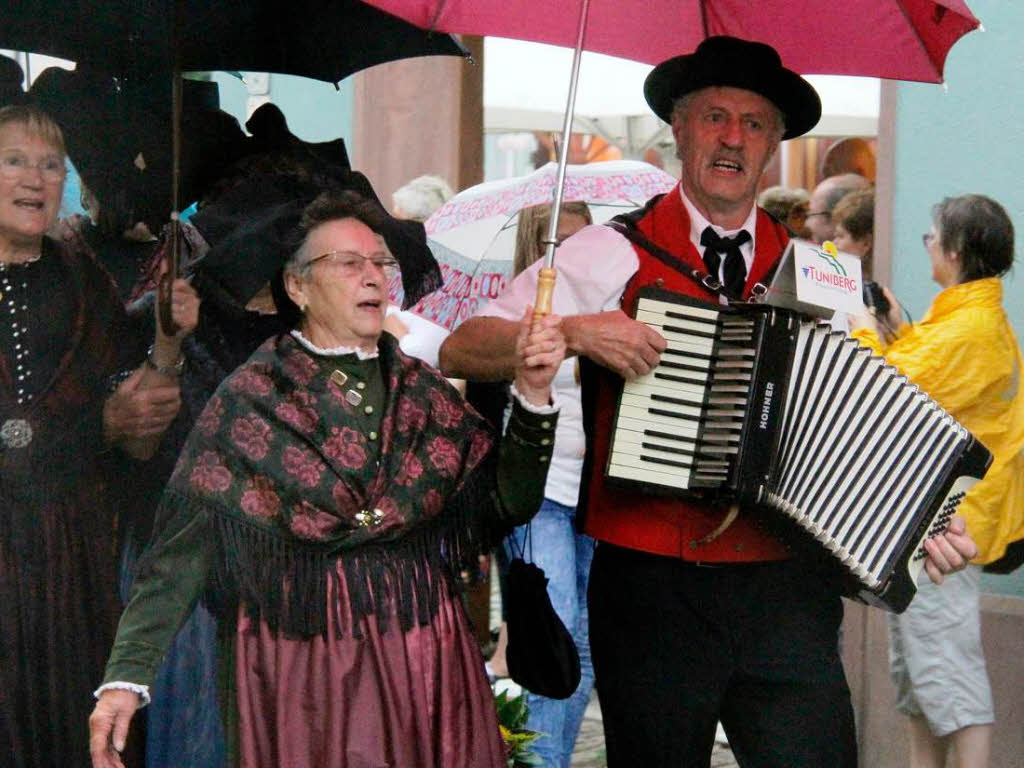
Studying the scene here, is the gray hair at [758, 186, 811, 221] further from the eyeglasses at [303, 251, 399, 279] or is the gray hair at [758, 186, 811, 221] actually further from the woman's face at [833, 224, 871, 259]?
the eyeglasses at [303, 251, 399, 279]

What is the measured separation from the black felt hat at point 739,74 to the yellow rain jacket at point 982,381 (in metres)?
1.57

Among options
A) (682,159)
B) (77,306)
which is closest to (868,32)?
(682,159)

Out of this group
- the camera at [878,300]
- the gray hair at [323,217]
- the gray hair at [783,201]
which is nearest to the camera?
the gray hair at [323,217]

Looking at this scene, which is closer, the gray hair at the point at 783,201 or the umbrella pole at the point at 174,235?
the umbrella pole at the point at 174,235

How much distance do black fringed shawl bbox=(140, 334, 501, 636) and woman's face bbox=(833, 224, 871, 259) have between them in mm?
3381

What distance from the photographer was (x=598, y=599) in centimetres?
393

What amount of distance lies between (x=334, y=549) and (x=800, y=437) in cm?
109

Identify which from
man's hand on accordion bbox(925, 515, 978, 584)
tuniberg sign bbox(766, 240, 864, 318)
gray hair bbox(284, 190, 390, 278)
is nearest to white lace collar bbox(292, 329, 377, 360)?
gray hair bbox(284, 190, 390, 278)

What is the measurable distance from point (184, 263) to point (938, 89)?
11.5ft

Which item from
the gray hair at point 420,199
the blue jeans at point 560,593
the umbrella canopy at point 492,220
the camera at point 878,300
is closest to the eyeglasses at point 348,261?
the umbrella canopy at point 492,220

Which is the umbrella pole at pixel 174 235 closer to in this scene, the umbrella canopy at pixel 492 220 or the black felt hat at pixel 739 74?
the umbrella canopy at pixel 492 220

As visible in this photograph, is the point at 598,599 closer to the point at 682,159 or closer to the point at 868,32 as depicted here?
the point at 682,159

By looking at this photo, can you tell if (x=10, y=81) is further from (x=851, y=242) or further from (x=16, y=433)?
(x=851, y=242)

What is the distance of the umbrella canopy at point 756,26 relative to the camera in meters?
3.99
